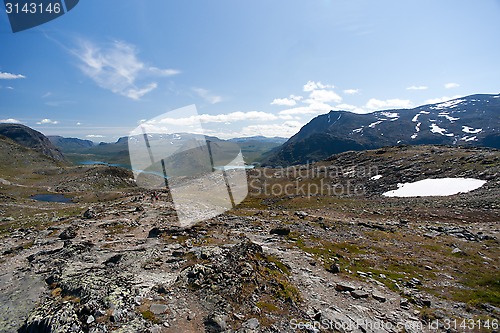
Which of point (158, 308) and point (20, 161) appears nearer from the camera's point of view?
point (158, 308)

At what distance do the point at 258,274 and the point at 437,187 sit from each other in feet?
176

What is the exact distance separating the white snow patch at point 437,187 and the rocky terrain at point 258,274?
11.0m

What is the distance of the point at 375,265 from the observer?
21297 mm

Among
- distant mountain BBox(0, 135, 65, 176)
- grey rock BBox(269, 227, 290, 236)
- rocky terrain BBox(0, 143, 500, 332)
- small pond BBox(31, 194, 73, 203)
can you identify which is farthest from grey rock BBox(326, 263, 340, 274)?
distant mountain BBox(0, 135, 65, 176)

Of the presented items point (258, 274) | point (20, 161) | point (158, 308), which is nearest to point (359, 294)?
A: point (258, 274)

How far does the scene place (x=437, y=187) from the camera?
176ft

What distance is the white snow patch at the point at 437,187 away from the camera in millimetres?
49750

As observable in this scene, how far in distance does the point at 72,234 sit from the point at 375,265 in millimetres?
30848

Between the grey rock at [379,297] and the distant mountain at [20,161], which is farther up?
the distant mountain at [20,161]

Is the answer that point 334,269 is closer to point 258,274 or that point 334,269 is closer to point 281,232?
point 258,274

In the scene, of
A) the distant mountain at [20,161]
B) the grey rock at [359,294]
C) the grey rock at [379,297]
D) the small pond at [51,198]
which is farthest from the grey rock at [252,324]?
the distant mountain at [20,161]

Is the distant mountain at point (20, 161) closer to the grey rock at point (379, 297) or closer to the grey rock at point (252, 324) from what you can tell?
the grey rock at point (252, 324)

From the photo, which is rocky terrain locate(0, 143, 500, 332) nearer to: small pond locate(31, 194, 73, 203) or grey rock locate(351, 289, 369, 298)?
grey rock locate(351, 289, 369, 298)

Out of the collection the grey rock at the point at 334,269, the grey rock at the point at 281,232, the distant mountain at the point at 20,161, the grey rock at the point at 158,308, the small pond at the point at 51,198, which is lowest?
the small pond at the point at 51,198
